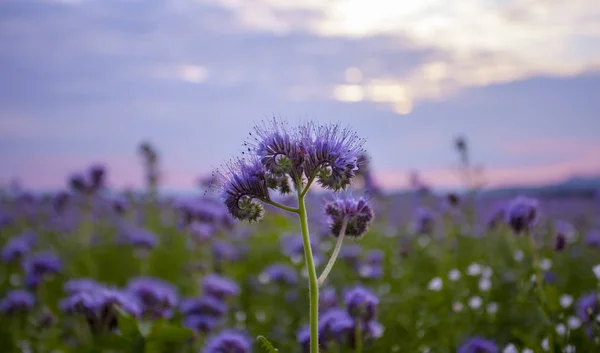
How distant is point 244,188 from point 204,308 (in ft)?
9.08

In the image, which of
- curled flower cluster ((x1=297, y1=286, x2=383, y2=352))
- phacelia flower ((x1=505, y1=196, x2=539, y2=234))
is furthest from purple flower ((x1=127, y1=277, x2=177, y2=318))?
phacelia flower ((x1=505, y1=196, x2=539, y2=234))

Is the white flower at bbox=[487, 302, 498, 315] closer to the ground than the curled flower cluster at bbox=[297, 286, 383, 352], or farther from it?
closer to the ground

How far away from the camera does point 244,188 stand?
2.24m

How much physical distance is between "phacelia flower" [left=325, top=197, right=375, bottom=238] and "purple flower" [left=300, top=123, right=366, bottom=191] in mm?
183

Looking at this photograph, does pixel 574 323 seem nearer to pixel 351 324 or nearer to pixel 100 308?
pixel 351 324

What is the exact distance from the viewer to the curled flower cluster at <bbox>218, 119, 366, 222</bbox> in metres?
2.19

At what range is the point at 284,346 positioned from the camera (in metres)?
3.55

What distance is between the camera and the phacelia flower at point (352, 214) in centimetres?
243

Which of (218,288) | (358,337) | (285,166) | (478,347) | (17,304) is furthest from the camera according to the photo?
(17,304)

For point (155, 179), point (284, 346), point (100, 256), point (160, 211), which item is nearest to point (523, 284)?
point (284, 346)

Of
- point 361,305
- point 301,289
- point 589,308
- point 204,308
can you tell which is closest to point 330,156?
point 361,305

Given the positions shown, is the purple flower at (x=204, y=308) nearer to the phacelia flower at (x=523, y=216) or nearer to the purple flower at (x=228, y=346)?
the purple flower at (x=228, y=346)

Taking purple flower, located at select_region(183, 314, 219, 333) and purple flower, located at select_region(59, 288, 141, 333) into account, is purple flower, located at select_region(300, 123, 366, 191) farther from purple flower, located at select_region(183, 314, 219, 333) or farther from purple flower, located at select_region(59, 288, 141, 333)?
purple flower, located at select_region(183, 314, 219, 333)

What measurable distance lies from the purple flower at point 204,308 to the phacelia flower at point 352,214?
2.53 metres
